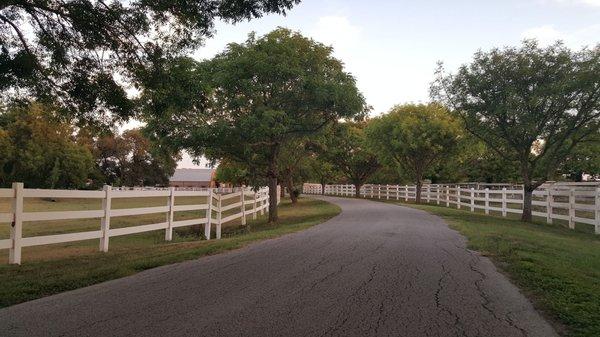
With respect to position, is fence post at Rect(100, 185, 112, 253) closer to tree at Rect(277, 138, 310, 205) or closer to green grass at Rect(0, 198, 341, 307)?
green grass at Rect(0, 198, 341, 307)

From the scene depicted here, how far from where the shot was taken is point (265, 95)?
1844 centimetres

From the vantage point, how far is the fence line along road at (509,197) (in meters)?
17.0

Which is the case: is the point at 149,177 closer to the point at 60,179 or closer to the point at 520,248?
the point at 60,179

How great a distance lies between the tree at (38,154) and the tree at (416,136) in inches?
1235

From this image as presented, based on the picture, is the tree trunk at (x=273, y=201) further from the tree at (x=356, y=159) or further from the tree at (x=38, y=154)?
the tree at (x=38, y=154)

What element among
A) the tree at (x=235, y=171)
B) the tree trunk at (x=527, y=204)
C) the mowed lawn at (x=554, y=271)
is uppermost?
the tree at (x=235, y=171)

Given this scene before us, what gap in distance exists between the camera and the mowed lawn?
507cm

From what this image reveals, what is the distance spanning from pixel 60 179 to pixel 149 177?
30.6 meters

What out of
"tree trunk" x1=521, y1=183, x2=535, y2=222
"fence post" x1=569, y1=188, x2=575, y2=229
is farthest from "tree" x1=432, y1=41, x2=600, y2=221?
"fence post" x1=569, y1=188, x2=575, y2=229

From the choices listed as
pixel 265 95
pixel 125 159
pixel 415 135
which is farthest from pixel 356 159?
pixel 125 159

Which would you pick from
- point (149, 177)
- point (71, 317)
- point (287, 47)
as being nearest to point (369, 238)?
point (71, 317)

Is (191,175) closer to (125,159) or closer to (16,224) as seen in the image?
(125,159)

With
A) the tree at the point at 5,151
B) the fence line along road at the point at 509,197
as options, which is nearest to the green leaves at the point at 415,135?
the fence line along road at the point at 509,197

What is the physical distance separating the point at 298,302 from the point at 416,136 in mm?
29370
